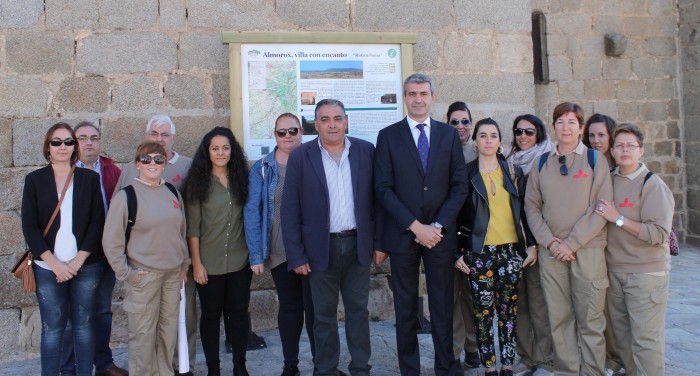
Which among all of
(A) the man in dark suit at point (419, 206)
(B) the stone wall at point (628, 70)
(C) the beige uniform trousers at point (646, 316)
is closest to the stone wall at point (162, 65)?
(A) the man in dark suit at point (419, 206)

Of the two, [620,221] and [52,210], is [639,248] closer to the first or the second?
[620,221]

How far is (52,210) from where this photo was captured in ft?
12.7

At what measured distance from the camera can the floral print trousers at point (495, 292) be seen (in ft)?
13.4

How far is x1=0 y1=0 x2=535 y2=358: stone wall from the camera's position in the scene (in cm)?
499

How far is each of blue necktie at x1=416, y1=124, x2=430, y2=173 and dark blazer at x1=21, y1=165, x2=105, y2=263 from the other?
2.23 meters

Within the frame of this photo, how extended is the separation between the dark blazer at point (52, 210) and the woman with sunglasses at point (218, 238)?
1.98 ft

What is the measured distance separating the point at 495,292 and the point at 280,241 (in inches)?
62.3

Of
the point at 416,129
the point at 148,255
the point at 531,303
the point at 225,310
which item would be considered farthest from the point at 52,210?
the point at 531,303

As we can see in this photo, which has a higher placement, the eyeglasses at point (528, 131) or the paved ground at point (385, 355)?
the eyeglasses at point (528, 131)

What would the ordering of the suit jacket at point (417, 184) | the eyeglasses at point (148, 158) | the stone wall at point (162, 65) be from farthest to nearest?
the stone wall at point (162, 65), the suit jacket at point (417, 184), the eyeglasses at point (148, 158)

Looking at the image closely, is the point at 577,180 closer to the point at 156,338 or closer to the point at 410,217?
the point at 410,217

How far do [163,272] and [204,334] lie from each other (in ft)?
2.03

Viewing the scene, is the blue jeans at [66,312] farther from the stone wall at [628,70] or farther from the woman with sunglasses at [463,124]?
the stone wall at [628,70]

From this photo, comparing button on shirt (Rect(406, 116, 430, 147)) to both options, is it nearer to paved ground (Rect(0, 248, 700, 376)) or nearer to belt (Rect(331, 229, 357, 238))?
belt (Rect(331, 229, 357, 238))
